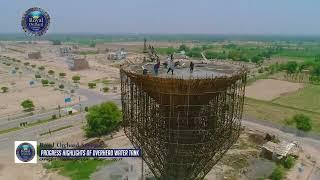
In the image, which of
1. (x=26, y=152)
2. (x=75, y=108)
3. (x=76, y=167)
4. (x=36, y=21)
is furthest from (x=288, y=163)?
(x=75, y=108)

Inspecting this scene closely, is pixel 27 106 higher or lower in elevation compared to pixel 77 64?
lower

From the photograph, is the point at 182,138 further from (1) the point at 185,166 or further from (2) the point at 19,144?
(2) the point at 19,144

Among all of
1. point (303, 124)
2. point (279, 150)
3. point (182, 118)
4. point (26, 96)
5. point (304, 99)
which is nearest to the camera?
point (182, 118)

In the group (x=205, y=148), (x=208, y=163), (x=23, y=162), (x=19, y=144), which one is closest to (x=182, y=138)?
(x=205, y=148)

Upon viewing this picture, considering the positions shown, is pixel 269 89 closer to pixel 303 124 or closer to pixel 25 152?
pixel 303 124

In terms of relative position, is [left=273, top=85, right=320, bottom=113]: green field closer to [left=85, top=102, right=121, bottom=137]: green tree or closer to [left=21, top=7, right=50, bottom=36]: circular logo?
[left=85, top=102, right=121, bottom=137]: green tree

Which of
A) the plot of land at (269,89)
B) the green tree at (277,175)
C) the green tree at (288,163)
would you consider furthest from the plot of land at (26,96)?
the green tree at (277,175)

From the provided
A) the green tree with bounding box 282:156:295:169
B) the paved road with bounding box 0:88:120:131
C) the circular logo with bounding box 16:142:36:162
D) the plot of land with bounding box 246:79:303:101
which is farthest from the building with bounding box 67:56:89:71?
the green tree with bounding box 282:156:295:169
